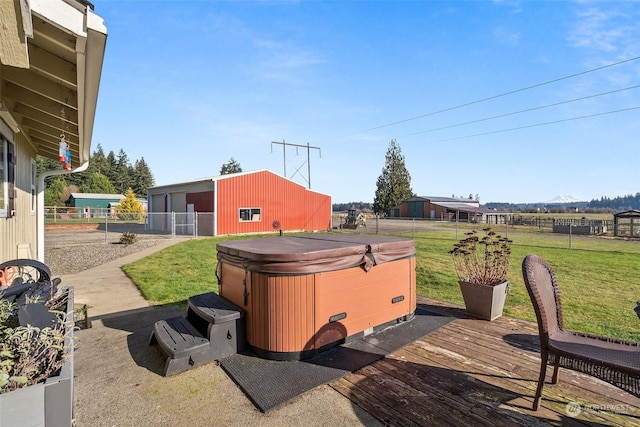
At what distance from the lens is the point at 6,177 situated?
13.3 feet

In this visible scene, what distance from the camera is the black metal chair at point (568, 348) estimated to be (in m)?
1.87

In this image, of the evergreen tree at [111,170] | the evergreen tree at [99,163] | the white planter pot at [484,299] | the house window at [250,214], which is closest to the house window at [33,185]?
the white planter pot at [484,299]

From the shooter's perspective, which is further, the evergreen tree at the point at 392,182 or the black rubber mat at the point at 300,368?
the evergreen tree at the point at 392,182

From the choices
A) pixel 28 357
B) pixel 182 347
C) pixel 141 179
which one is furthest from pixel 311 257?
pixel 141 179

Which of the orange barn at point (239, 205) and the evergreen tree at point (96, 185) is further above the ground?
the evergreen tree at point (96, 185)

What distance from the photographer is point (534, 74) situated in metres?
19.0

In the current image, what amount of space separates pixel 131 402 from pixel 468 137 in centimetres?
3706

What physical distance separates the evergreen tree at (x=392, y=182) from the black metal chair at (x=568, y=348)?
41.7 m

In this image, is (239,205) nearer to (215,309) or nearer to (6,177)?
(6,177)

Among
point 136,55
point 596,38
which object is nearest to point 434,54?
point 596,38

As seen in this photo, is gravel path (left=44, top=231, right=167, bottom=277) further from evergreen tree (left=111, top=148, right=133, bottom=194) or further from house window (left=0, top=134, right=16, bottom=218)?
evergreen tree (left=111, top=148, right=133, bottom=194)

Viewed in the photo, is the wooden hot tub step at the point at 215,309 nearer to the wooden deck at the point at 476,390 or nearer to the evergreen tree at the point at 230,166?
the wooden deck at the point at 476,390

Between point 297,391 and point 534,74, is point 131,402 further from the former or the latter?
point 534,74

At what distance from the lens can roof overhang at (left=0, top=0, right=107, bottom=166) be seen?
1.21 meters
